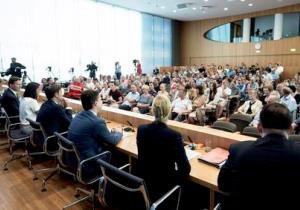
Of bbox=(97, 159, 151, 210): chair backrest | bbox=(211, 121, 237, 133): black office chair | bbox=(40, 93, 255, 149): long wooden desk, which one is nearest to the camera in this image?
bbox=(97, 159, 151, 210): chair backrest

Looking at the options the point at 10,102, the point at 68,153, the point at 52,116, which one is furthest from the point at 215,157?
the point at 10,102

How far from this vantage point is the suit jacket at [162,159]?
1.91m

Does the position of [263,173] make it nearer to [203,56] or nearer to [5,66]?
[5,66]

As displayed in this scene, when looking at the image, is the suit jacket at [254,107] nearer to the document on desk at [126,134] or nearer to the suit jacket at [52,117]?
the document on desk at [126,134]

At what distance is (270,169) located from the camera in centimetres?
129

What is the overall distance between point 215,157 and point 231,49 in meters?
15.9

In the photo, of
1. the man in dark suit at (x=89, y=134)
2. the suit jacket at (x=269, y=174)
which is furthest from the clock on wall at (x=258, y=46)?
the suit jacket at (x=269, y=174)

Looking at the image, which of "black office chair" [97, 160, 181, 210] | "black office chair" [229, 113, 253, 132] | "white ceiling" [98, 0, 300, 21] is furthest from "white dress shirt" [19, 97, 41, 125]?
"white ceiling" [98, 0, 300, 21]

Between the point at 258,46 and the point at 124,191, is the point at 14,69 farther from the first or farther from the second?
the point at 258,46

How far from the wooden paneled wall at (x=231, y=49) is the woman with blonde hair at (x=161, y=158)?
14.7 metres

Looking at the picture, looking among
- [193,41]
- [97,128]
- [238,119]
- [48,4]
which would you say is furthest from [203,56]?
[97,128]

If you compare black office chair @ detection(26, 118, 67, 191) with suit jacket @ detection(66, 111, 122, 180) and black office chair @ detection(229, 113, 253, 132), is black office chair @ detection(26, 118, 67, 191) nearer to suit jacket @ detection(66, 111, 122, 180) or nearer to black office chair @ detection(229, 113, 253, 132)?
suit jacket @ detection(66, 111, 122, 180)

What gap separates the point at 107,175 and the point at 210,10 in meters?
14.6

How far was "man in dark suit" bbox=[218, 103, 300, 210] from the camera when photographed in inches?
50.6
